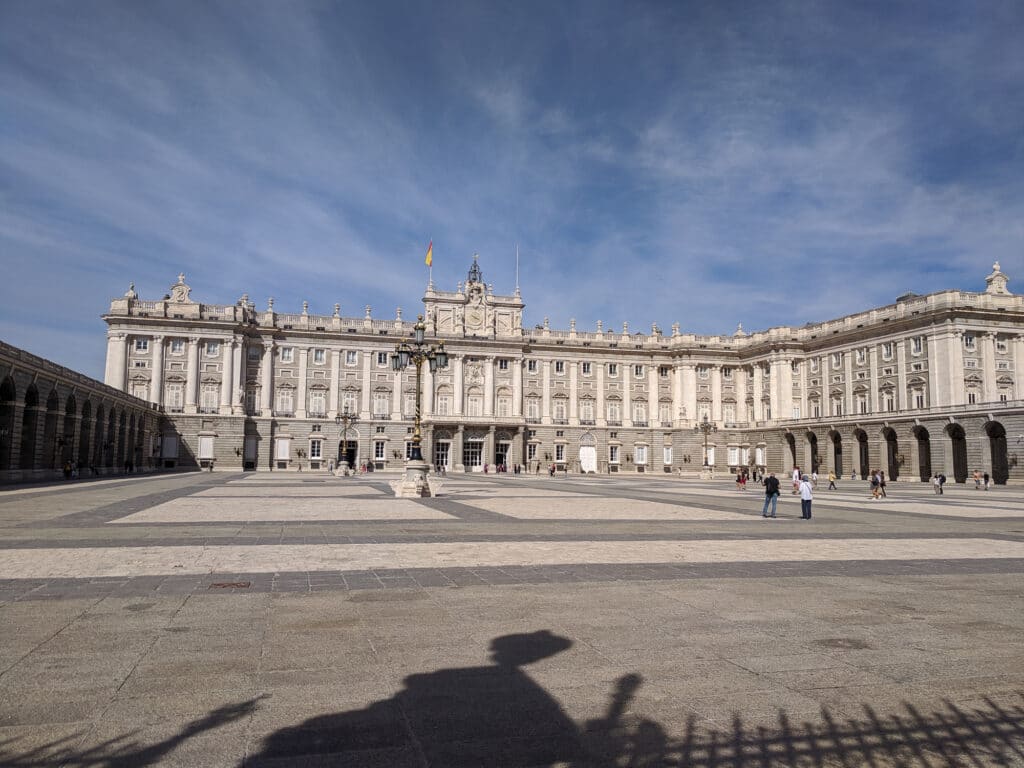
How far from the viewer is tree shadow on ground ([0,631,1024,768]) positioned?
158 inches

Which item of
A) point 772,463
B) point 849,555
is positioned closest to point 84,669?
point 849,555

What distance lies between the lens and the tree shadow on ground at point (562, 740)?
13.1ft

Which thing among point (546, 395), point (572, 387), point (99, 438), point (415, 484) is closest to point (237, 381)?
point (99, 438)

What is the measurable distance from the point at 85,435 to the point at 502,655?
48710mm

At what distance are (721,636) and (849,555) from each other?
23.3 ft

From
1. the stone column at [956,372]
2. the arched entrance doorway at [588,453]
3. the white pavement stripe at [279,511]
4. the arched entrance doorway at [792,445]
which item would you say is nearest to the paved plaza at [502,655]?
the white pavement stripe at [279,511]

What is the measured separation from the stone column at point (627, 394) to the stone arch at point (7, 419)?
60050mm

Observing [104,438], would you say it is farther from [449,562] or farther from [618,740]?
[618,740]

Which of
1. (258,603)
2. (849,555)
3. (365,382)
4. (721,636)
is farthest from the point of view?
(365,382)

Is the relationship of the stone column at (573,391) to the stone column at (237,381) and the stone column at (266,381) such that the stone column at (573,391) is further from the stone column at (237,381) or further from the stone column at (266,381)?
the stone column at (237,381)

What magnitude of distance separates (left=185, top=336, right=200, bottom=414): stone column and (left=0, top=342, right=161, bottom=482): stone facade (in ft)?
34.2

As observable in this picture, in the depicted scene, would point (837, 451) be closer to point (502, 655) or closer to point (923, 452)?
point (923, 452)

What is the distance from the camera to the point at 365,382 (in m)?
75.7

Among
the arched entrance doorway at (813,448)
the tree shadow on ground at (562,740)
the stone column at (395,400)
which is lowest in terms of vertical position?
the tree shadow on ground at (562,740)
